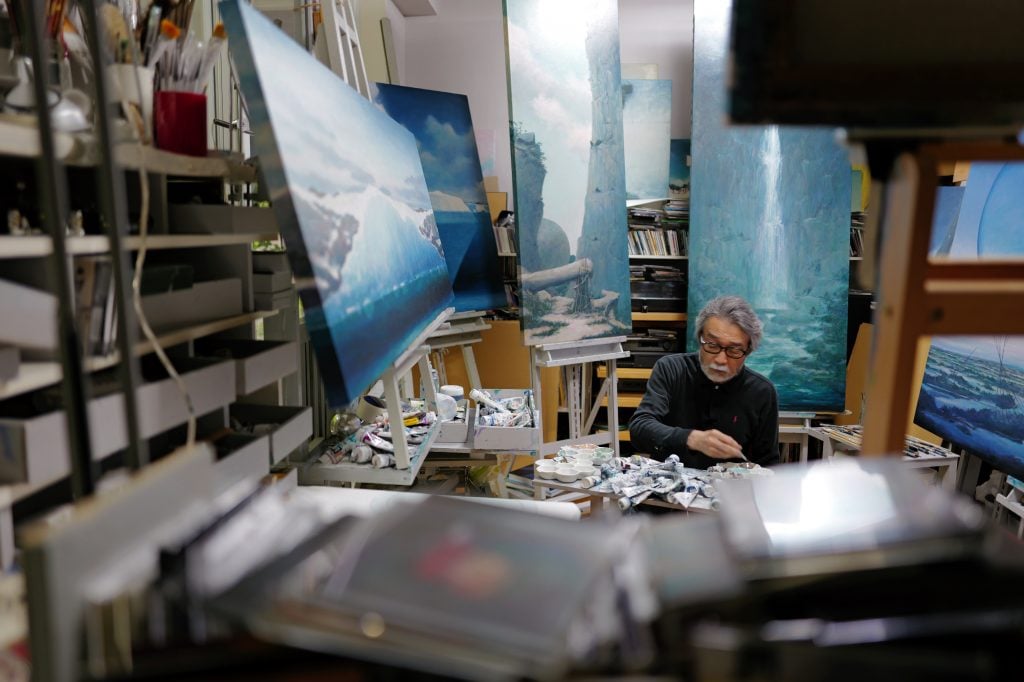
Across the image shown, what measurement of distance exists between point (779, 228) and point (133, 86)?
362 centimetres

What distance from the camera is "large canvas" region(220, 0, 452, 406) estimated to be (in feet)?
3.52

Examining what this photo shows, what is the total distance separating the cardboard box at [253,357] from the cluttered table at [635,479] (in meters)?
1.16

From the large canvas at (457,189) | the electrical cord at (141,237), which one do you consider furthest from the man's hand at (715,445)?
the electrical cord at (141,237)

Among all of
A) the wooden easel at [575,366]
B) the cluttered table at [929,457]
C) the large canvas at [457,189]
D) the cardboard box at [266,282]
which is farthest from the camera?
the wooden easel at [575,366]

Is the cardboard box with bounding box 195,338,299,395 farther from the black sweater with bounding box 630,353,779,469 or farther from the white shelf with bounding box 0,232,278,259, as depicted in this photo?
the black sweater with bounding box 630,353,779,469

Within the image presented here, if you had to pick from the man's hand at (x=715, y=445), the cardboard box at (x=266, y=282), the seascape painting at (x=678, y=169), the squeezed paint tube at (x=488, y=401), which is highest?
the seascape painting at (x=678, y=169)

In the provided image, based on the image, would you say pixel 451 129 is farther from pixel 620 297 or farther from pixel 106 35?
pixel 106 35

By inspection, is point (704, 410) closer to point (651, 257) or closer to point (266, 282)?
point (651, 257)

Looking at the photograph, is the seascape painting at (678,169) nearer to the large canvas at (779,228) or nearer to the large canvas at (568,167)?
the large canvas at (779,228)

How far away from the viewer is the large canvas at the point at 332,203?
1074mm

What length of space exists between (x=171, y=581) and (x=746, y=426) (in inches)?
103

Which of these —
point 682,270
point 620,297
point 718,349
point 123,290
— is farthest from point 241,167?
point 682,270

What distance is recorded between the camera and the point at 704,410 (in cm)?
290

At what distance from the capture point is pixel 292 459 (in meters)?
1.87
